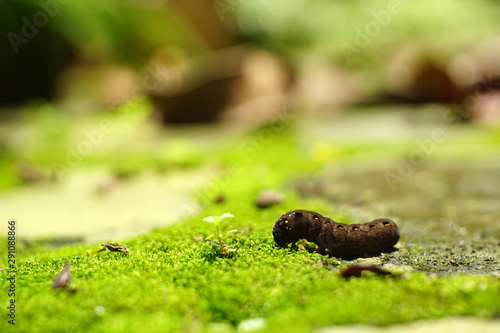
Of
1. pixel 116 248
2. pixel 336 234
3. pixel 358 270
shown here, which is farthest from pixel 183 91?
pixel 358 270

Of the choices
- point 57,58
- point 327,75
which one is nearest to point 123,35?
point 57,58

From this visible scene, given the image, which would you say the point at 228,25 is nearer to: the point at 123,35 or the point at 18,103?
the point at 123,35

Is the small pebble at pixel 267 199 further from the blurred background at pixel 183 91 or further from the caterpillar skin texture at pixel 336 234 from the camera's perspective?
the caterpillar skin texture at pixel 336 234

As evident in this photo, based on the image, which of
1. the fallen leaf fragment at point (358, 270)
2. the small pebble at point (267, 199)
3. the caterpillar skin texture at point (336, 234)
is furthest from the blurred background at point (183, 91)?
the fallen leaf fragment at point (358, 270)

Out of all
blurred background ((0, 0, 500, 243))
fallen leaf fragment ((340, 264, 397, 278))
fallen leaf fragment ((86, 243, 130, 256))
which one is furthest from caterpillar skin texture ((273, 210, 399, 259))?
blurred background ((0, 0, 500, 243))

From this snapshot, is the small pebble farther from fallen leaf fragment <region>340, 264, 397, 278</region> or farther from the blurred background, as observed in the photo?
fallen leaf fragment <region>340, 264, 397, 278</region>

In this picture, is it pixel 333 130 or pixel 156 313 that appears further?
pixel 333 130

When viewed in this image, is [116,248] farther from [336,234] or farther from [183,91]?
[183,91]
